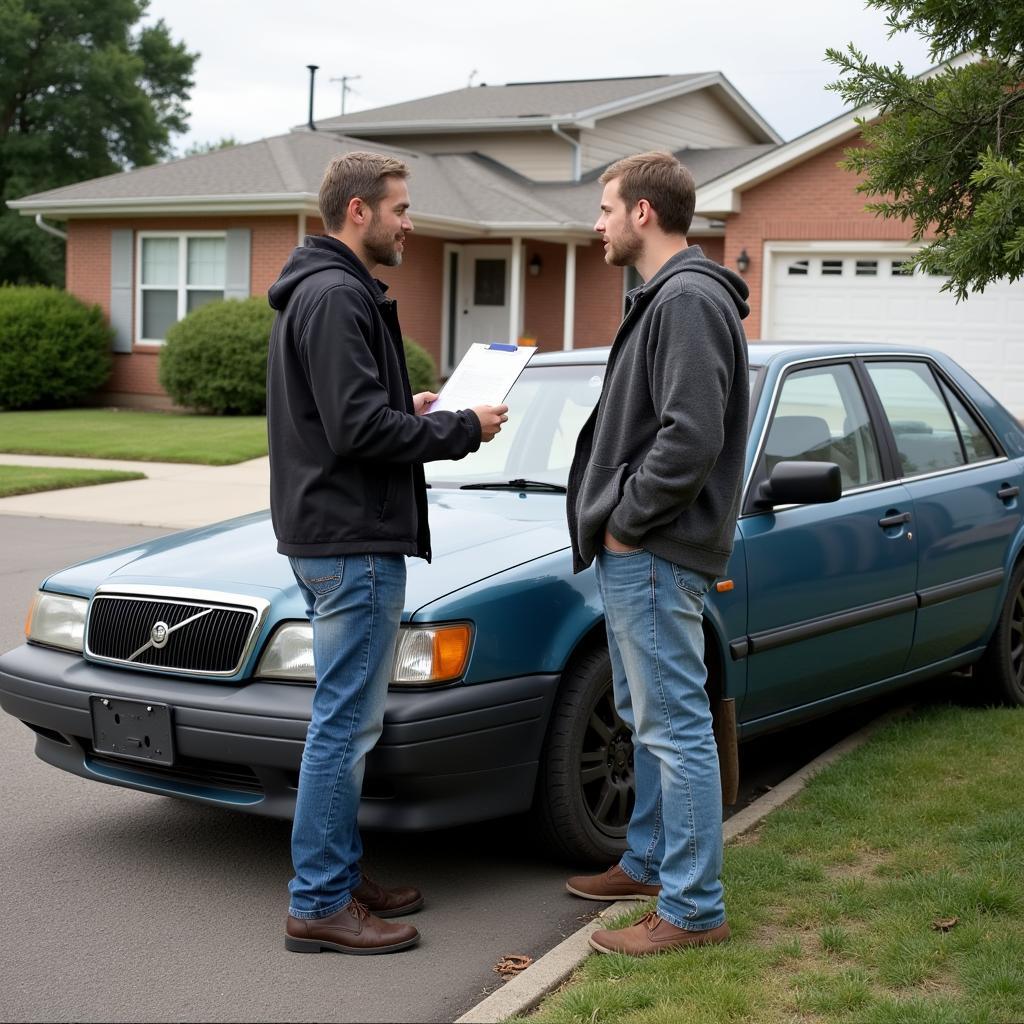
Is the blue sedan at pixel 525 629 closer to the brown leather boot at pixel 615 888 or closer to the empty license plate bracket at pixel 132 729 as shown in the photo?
the empty license plate bracket at pixel 132 729

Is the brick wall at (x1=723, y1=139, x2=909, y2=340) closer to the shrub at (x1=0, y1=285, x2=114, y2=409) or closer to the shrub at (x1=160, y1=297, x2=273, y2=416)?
the shrub at (x1=160, y1=297, x2=273, y2=416)

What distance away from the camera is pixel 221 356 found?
20.5 m

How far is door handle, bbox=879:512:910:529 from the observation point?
5383 millimetres

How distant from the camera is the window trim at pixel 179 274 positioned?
76.2ft

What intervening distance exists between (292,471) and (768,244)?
18845 mm

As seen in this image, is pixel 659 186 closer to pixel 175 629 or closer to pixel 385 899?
pixel 175 629

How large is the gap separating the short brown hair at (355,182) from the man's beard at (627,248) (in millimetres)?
578

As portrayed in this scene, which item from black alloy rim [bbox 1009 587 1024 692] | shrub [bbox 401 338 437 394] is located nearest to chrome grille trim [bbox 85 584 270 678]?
black alloy rim [bbox 1009 587 1024 692]

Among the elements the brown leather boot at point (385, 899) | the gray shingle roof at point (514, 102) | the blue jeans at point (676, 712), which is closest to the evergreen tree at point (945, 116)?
the blue jeans at point (676, 712)

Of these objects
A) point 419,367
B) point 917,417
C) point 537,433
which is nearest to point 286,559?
point 537,433

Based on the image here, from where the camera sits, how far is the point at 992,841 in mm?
4449

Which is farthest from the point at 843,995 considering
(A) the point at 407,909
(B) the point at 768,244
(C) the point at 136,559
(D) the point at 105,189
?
(D) the point at 105,189

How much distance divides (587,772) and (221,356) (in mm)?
17113

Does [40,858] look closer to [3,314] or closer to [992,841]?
[992,841]
